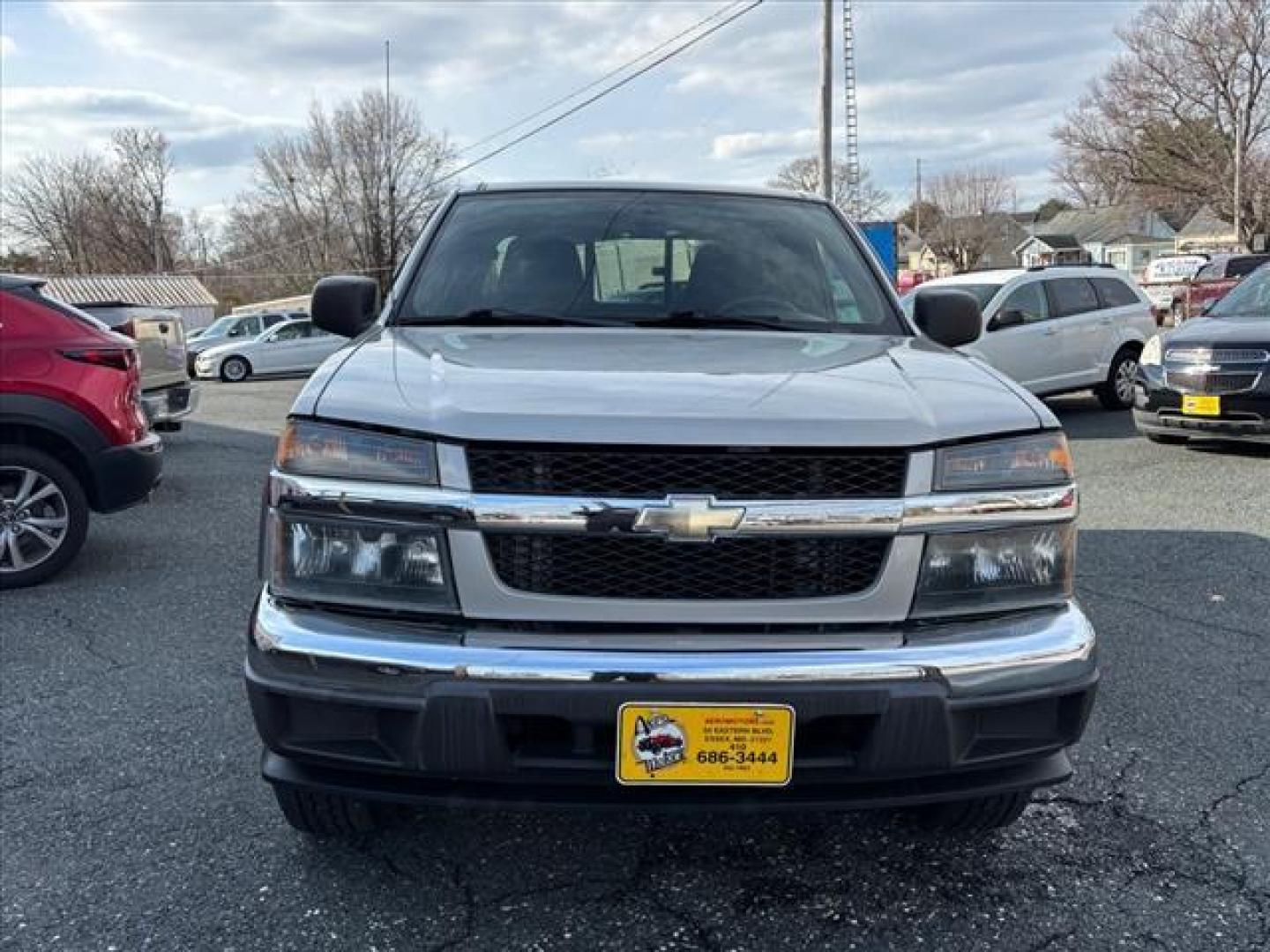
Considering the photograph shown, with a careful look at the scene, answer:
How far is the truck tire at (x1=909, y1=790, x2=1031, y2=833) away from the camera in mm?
2547

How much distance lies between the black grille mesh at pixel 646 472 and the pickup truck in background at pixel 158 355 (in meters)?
7.00

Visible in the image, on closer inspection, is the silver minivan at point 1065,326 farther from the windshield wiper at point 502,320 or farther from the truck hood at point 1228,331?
the windshield wiper at point 502,320

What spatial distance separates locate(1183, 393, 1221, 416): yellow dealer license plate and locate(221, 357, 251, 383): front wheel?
19.8 m

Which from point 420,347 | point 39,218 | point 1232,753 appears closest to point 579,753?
point 420,347

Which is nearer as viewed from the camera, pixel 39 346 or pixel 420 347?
pixel 420 347

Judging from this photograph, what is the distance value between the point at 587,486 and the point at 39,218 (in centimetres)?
7301

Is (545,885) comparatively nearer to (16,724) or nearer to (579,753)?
(579,753)

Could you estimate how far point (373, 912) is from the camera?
2.41 m

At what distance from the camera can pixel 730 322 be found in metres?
3.12

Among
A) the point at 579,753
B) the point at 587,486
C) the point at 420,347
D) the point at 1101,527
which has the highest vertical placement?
the point at 420,347

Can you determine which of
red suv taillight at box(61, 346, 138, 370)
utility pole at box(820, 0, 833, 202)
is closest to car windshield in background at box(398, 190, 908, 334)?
red suv taillight at box(61, 346, 138, 370)

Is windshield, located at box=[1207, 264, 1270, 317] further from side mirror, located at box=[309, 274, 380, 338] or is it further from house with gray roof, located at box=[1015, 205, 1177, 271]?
house with gray roof, located at box=[1015, 205, 1177, 271]

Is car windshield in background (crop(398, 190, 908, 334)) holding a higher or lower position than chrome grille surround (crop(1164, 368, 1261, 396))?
higher

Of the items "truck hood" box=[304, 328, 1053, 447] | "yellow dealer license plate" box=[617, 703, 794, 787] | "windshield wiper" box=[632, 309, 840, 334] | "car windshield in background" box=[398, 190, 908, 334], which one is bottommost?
"yellow dealer license plate" box=[617, 703, 794, 787]
